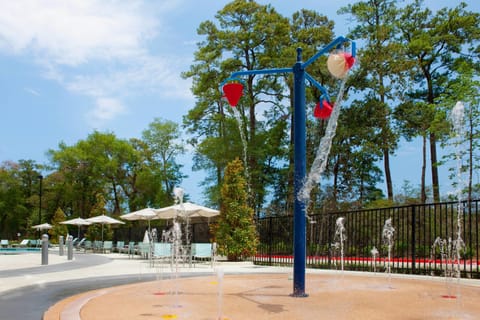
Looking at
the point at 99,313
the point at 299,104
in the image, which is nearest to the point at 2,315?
the point at 99,313

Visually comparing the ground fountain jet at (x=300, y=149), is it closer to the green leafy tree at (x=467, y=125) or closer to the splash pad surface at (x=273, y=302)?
the splash pad surface at (x=273, y=302)

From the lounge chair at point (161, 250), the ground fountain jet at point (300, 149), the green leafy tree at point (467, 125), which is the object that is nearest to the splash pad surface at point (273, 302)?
the ground fountain jet at point (300, 149)

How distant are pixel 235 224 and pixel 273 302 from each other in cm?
1068

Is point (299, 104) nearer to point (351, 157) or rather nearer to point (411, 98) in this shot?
point (351, 157)

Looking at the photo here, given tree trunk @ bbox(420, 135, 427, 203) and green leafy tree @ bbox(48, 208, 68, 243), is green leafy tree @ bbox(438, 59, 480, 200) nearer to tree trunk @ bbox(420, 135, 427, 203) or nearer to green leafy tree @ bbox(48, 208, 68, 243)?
tree trunk @ bbox(420, 135, 427, 203)

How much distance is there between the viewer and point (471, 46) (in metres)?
27.4

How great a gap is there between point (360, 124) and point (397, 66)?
423 cm

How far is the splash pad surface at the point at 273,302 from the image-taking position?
564cm

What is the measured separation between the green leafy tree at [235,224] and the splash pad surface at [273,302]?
25.5 feet

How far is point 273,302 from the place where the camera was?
21.8 feet

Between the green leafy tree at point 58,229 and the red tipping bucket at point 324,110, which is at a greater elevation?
the red tipping bucket at point 324,110

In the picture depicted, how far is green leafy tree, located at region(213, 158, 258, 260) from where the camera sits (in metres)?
17.1

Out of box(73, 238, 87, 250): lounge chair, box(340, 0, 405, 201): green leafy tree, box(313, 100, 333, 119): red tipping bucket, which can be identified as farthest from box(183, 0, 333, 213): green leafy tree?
box(313, 100, 333, 119): red tipping bucket

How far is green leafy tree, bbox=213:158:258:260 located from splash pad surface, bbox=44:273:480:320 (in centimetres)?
778
